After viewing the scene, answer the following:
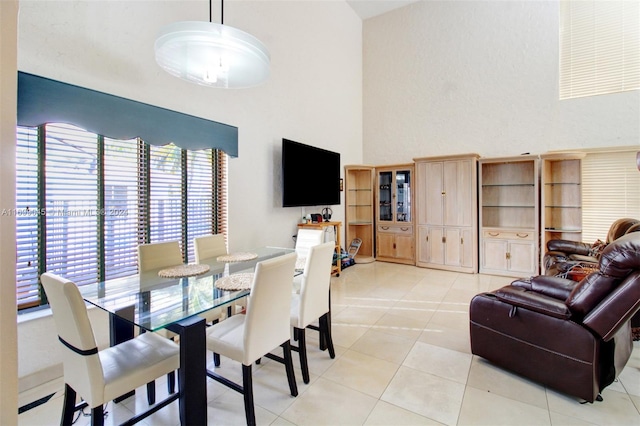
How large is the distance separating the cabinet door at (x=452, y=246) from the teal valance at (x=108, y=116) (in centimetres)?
414

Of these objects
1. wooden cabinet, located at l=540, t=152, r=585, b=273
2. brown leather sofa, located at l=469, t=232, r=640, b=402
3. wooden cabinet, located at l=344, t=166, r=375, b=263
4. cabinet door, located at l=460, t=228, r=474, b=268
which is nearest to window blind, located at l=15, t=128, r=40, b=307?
brown leather sofa, located at l=469, t=232, r=640, b=402

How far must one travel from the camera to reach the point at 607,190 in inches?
186

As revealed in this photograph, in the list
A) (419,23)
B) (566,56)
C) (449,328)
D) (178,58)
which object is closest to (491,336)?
(449,328)

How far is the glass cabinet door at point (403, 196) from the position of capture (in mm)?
6012

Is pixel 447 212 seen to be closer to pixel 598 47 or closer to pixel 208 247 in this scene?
pixel 598 47

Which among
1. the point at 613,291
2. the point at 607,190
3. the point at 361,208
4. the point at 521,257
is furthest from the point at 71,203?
the point at 607,190

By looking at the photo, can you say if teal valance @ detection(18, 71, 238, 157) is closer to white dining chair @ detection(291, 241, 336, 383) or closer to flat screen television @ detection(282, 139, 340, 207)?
flat screen television @ detection(282, 139, 340, 207)

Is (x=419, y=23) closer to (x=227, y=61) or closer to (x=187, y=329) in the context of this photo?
(x=227, y=61)

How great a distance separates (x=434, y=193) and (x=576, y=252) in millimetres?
2194

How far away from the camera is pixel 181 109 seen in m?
3.15

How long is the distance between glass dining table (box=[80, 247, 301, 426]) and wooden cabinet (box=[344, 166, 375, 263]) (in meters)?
4.09

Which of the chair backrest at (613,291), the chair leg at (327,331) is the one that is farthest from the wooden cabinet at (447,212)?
the chair leg at (327,331)

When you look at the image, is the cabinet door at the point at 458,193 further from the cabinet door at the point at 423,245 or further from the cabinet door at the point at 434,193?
the cabinet door at the point at 423,245

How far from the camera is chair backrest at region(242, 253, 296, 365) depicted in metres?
1.76
